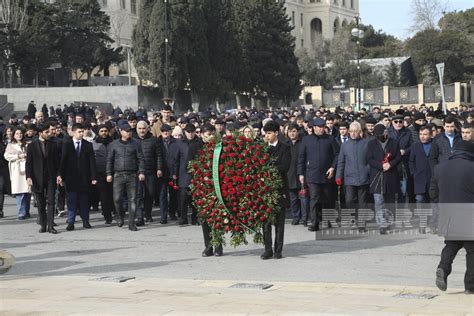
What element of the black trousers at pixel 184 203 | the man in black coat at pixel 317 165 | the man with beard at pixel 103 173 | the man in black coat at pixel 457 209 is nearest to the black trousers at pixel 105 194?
the man with beard at pixel 103 173

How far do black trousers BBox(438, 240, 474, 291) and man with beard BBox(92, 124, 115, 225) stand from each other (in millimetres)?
8874

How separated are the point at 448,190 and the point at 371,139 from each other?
17.6ft

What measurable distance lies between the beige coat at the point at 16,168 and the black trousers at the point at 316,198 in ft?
18.7

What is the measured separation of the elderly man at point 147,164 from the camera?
56.8 feet

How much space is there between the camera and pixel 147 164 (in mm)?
17422

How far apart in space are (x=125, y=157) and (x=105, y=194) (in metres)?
1.53

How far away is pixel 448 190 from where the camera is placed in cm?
1022

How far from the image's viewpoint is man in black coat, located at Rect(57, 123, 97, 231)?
16.8 m

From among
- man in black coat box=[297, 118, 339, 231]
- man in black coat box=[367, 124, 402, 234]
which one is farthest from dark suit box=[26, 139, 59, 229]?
man in black coat box=[367, 124, 402, 234]

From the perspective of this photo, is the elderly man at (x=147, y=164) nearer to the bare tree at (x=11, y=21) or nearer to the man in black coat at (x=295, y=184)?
the man in black coat at (x=295, y=184)

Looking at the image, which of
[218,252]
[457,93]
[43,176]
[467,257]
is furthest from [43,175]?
[457,93]

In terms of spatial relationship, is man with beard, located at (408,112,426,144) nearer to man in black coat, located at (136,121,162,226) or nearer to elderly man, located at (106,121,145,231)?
man in black coat, located at (136,121,162,226)

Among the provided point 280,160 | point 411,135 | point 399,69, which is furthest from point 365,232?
point 399,69

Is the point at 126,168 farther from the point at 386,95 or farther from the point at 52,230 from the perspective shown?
the point at 386,95
